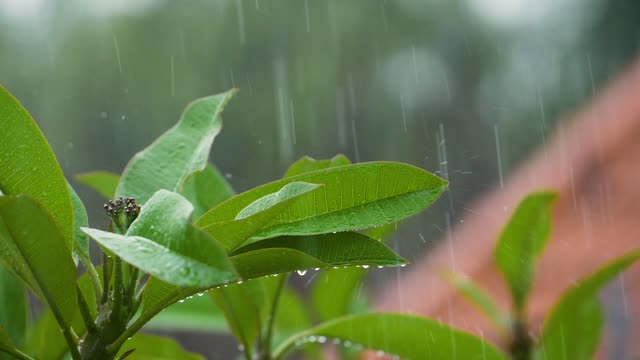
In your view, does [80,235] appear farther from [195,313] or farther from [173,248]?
[195,313]

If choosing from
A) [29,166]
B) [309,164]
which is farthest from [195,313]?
[29,166]


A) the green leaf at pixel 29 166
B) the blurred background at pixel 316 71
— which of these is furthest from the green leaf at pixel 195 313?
the blurred background at pixel 316 71

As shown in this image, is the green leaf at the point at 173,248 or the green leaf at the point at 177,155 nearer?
the green leaf at the point at 173,248

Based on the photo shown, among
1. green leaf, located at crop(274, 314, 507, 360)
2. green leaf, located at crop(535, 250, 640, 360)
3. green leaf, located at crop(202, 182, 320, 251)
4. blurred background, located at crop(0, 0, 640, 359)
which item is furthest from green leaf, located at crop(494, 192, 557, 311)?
blurred background, located at crop(0, 0, 640, 359)

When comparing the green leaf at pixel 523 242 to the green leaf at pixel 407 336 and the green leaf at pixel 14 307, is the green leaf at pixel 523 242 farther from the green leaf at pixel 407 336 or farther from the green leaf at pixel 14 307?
the green leaf at pixel 14 307

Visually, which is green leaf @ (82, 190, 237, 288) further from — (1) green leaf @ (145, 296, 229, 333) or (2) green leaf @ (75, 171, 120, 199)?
(1) green leaf @ (145, 296, 229, 333)
